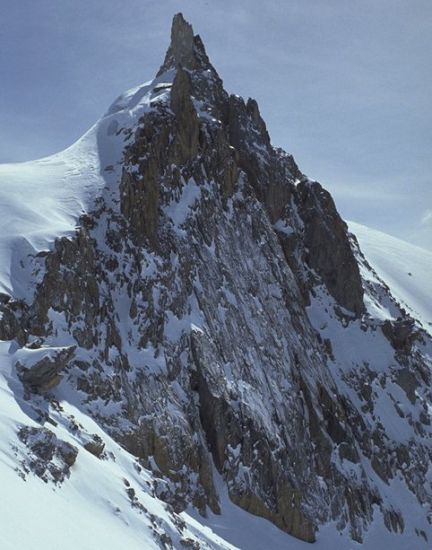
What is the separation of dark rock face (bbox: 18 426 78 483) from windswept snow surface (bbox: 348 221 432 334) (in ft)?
192

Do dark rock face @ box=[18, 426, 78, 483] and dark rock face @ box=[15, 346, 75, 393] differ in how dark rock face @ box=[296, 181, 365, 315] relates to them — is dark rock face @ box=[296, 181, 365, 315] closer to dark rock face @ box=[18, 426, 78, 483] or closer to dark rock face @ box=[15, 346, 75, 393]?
dark rock face @ box=[15, 346, 75, 393]

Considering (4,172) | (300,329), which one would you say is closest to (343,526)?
(300,329)

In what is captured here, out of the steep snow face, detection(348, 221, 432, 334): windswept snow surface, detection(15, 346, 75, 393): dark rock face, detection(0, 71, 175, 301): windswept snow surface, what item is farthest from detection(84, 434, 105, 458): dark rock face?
detection(348, 221, 432, 334): windswept snow surface

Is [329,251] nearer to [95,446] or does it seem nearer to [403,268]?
[95,446]

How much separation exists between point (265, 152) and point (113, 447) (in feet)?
120


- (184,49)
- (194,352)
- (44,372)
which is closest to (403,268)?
(184,49)

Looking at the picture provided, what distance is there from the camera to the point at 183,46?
196 ft

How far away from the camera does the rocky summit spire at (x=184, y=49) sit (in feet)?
193

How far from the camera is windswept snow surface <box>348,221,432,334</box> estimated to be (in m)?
85.6

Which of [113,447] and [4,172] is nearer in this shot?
[113,447]

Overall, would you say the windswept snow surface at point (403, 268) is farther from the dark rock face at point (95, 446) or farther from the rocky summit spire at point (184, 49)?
the dark rock face at point (95, 446)

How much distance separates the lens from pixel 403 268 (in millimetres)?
101188

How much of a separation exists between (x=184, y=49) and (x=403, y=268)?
54.5 metres

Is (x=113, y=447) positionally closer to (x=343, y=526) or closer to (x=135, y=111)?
(x=343, y=526)
